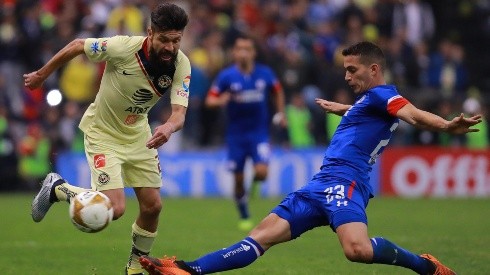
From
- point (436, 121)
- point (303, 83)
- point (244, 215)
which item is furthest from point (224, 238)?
point (303, 83)

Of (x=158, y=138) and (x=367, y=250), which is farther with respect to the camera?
(x=158, y=138)

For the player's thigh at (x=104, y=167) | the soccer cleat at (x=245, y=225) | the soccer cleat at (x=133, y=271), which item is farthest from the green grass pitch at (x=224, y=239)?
the player's thigh at (x=104, y=167)

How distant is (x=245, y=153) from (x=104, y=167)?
7.04 metres

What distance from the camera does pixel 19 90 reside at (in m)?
22.9

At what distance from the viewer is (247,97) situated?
629 inches

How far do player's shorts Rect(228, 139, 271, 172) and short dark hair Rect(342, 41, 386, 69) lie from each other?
746cm

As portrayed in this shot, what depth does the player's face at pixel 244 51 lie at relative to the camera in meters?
15.5

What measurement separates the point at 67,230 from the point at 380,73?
24.7ft

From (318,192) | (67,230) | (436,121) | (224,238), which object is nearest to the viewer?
(436,121)

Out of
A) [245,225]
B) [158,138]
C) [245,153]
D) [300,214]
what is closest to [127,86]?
[158,138]

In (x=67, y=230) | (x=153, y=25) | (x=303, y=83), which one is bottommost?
(x=67, y=230)

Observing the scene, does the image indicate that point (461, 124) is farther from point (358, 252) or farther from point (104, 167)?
point (104, 167)

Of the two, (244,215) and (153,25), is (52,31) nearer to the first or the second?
(244,215)

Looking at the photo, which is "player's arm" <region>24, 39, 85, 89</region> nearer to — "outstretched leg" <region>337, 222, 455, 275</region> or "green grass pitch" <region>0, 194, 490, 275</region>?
"green grass pitch" <region>0, 194, 490, 275</region>
